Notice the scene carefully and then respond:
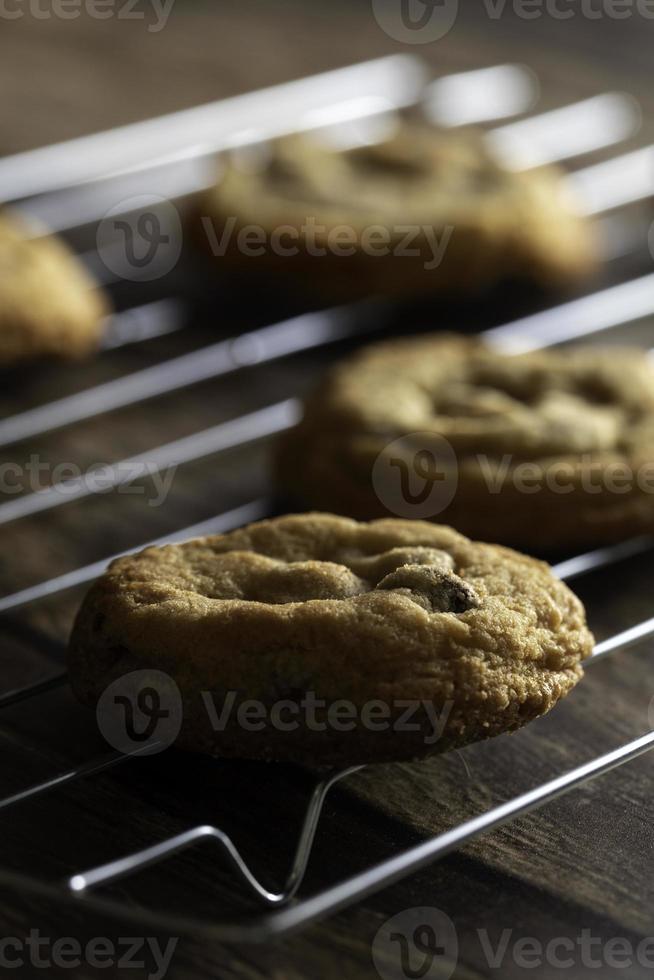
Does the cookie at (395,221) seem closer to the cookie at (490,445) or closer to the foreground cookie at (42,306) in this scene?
the foreground cookie at (42,306)

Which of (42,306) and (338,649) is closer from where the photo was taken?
(338,649)

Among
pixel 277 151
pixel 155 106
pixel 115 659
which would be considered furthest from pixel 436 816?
pixel 155 106

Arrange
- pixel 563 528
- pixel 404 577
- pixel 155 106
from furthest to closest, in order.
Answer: pixel 155 106 → pixel 563 528 → pixel 404 577

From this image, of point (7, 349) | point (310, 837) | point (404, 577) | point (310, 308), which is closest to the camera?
→ point (310, 837)

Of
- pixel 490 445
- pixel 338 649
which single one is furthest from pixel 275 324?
pixel 338 649

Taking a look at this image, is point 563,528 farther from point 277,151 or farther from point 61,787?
point 277,151

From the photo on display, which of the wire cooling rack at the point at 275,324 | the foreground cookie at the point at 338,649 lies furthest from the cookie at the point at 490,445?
the foreground cookie at the point at 338,649

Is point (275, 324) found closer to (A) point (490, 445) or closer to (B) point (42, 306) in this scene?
(B) point (42, 306)
